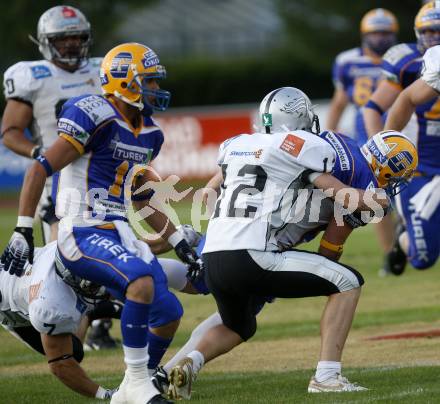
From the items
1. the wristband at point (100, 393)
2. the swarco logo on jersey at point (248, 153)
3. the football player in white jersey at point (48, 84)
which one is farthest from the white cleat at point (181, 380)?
the football player in white jersey at point (48, 84)

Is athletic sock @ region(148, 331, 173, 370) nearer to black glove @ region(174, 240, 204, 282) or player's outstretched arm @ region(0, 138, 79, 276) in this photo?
black glove @ region(174, 240, 204, 282)

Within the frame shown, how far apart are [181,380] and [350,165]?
4.50ft

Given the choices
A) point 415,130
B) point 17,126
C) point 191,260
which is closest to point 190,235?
point 191,260

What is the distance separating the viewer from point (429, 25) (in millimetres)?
7824

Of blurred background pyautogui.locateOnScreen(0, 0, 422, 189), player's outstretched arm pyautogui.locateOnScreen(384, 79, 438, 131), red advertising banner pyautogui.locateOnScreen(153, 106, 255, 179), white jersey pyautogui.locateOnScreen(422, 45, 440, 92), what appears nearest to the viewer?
white jersey pyautogui.locateOnScreen(422, 45, 440, 92)

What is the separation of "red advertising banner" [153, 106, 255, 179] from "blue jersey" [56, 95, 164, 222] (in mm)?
13906

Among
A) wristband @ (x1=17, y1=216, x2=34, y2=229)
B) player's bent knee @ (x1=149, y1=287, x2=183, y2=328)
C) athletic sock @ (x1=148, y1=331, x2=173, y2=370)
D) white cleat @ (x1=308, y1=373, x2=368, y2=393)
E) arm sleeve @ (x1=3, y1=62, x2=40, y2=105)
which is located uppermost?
wristband @ (x1=17, y1=216, x2=34, y2=229)

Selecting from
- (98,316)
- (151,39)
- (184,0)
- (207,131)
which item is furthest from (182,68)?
(98,316)

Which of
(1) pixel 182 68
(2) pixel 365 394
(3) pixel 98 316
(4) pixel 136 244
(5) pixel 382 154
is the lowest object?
(1) pixel 182 68

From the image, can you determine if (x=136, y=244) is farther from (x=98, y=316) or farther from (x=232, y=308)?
(x=98, y=316)

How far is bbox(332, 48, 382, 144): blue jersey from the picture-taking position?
11.4 metres

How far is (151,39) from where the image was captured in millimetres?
37781

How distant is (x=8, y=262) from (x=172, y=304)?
837 mm

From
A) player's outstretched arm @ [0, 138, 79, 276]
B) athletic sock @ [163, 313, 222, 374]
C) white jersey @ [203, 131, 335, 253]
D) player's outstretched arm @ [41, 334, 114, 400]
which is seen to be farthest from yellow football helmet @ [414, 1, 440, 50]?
player's outstretched arm @ [41, 334, 114, 400]
